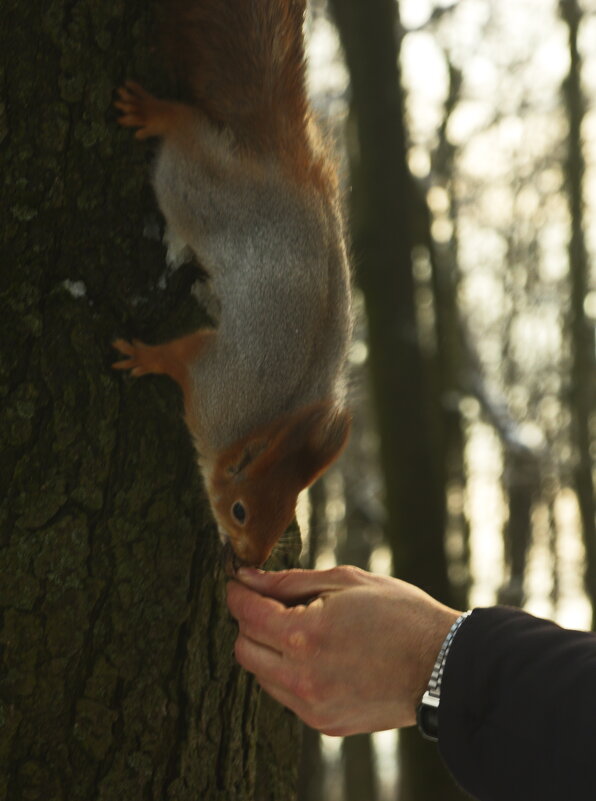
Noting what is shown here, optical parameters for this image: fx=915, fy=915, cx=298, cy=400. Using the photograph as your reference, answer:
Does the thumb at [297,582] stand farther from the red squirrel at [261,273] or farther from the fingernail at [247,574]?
the red squirrel at [261,273]

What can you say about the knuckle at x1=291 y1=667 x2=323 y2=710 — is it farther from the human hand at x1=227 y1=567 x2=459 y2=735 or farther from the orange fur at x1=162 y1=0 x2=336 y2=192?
the orange fur at x1=162 y1=0 x2=336 y2=192

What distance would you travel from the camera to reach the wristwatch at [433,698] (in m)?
1.80

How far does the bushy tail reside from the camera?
2.21 metres

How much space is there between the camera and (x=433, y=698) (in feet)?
5.93

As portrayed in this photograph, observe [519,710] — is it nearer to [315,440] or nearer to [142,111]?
[315,440]

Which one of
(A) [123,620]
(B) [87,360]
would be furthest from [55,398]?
(A) [123,620]

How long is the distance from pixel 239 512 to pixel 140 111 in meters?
0.98

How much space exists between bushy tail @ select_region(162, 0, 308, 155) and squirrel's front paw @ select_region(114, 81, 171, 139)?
0.51 feet

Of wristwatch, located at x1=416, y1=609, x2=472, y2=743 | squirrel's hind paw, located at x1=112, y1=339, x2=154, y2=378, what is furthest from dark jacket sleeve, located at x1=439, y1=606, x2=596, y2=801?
squirrel's hind paw, located at x1=112, y1=339, x2=154, y2=378

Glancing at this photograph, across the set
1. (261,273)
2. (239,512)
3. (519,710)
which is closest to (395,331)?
(261,273)

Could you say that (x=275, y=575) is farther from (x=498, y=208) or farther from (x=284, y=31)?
(x=498, y=208)

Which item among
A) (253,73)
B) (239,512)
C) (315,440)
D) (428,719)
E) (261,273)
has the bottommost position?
(428,719)

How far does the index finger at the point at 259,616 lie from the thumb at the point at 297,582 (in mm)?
28

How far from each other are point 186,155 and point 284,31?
19.6 inches
